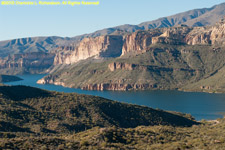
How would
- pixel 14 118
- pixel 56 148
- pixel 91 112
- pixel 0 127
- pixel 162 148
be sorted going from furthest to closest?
pixel 91 112
pixel 14 118
pixel 0 127
pixel 162 148
pixel 56 148

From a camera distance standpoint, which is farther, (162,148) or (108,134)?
(108,134)

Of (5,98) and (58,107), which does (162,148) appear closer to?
(58,107)

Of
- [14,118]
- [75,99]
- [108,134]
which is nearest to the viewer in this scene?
[108,134]

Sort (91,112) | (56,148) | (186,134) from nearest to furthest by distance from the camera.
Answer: (56,148), (186,134), (91,112)

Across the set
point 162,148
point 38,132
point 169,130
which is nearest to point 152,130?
point 169,130

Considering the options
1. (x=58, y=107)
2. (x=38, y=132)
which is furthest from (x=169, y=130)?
(x=58, y=107)

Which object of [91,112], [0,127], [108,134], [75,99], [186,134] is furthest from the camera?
[75,99]

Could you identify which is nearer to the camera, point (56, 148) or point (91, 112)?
point (56, 148)

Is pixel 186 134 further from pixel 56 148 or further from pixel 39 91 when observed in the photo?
pixel 39 91
